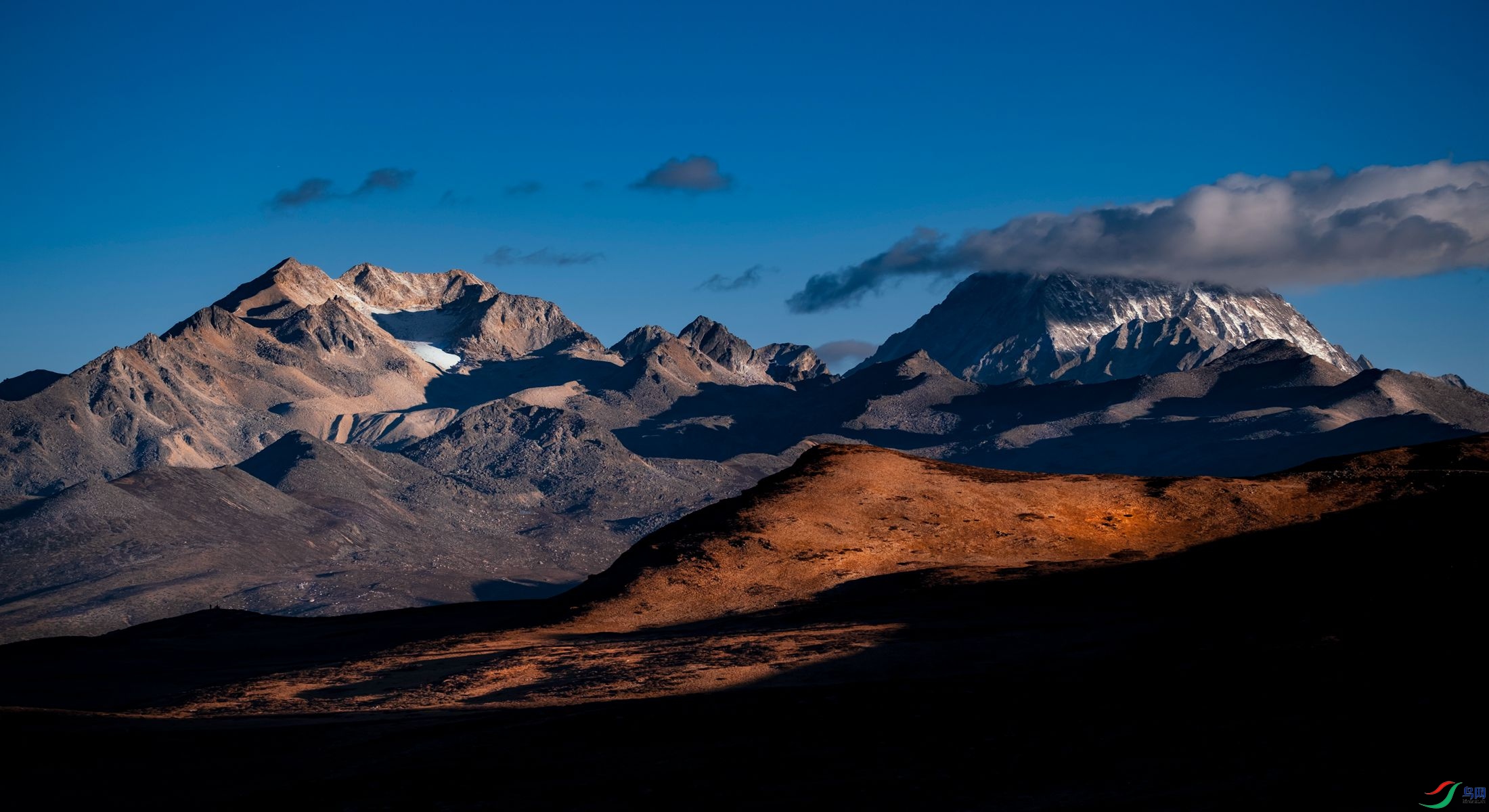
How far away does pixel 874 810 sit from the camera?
2478cm

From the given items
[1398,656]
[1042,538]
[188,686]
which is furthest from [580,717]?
[1042,538]

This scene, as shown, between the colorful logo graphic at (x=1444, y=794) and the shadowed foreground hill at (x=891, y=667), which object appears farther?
the shadowed foreground hill at (x=891, y=667)

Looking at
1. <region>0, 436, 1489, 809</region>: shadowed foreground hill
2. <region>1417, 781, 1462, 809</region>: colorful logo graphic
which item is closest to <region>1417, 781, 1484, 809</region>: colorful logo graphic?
<region>1417, 781, 1462, 809</region>: colorful logo graphic

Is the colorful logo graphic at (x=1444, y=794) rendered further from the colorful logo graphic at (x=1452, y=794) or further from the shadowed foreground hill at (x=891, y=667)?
the shadowed foreground hill at (x=891, y=667)

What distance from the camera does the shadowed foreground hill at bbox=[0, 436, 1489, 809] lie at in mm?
27078

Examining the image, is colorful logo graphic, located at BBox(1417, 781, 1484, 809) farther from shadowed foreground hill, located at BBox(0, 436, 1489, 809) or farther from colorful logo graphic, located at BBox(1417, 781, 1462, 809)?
shadowed foreground hill, located at BBox(0, 436, 1489, 809)

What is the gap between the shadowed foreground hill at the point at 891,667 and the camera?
27.1m

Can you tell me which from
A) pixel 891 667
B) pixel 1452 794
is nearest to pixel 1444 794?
pixel 1452 794

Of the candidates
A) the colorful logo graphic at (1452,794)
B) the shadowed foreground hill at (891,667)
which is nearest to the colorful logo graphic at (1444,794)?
the colorful logo graphic at (1452,794)

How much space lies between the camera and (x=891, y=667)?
39781 mm

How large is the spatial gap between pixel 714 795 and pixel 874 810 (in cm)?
349

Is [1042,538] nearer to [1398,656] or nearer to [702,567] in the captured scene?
[702,567]

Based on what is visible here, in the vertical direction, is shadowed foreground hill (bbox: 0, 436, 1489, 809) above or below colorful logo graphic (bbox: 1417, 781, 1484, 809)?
above

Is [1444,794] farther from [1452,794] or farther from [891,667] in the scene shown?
[891,667]
